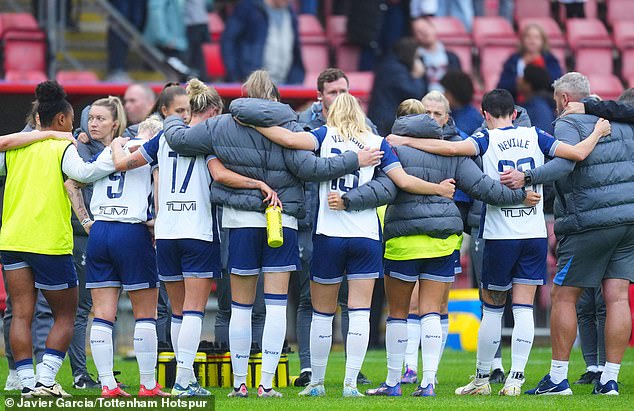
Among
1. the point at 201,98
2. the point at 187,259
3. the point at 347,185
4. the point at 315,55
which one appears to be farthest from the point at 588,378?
the point at 315,55

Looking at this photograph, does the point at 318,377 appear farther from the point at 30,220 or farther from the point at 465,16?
the point at 465,16

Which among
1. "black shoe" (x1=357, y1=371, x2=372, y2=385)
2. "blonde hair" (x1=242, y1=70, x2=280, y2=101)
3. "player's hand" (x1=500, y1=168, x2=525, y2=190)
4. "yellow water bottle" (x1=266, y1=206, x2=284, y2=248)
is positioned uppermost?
"blonde hair" (x1=242, y1=70, x2=280, y2=101)

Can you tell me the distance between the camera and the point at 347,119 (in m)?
8.69

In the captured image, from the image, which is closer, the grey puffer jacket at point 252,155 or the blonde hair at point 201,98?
the grey puffer jacket at point 252,155

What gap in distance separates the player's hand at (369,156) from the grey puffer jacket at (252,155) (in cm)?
5

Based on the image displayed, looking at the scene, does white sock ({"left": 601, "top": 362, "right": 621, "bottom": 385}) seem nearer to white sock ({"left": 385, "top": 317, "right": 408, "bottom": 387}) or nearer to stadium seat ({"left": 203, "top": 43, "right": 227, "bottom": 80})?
white sock ({"left": 385, "top": 317, "right": 408, "bottom": 387})

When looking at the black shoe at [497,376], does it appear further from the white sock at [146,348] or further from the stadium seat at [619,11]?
the stadium seat at [619,11]

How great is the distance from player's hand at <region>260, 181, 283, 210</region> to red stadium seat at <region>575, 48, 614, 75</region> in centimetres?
1064

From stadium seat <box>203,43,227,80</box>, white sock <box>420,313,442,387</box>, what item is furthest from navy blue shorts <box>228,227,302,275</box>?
stadium seat <box>203,43,227,80</box>

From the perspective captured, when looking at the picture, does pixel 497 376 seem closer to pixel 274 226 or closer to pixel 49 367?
pixel 274 226

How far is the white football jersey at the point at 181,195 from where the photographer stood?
332 inches

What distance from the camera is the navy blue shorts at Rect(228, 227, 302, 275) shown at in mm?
8430

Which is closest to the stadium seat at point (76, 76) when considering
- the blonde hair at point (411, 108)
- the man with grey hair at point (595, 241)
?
the blonde hair at point (411, 108)

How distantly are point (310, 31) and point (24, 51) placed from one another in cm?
413
